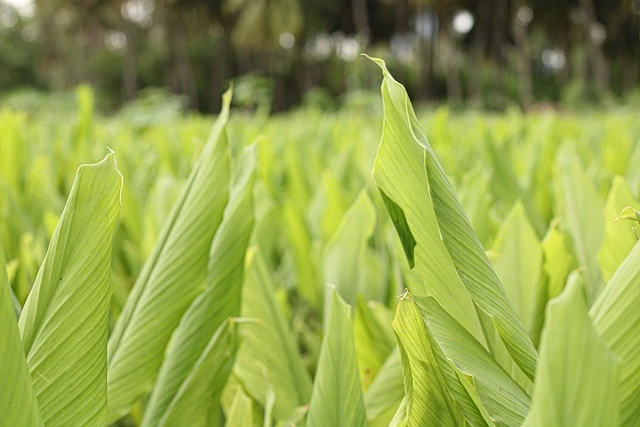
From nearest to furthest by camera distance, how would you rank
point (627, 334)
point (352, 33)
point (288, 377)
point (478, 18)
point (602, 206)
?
1. point (627, 334)
2. point (288, 377)
3. point (602, 206)
4. point (478, 18)
5. point (352, 33)

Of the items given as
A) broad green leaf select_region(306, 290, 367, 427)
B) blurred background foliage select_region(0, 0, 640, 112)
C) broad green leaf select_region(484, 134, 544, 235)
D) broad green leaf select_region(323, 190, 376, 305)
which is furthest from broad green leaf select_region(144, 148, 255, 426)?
blurred background foliage select_region(0, 0, 640, 112)

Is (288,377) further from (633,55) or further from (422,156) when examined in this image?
(633,55)

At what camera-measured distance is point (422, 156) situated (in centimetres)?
37

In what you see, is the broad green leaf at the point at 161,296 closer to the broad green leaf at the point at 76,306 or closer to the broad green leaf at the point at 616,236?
the broad green leaf at the point at 76,306

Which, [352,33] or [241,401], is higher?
[241,401]

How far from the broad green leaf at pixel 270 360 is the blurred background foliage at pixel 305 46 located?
22144mm

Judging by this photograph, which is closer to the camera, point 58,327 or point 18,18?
point 58,327

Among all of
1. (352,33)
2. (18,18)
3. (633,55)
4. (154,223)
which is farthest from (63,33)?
(154,223)

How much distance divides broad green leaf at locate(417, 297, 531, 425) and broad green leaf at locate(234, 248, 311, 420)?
0.88 feet

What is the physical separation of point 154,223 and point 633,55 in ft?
104

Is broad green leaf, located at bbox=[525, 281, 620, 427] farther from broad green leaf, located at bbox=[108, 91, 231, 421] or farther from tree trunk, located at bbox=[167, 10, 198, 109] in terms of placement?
tree trunk, located at bbox=[167, 10, 198, 109]

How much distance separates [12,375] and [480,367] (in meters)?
0.23

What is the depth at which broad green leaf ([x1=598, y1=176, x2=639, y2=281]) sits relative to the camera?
45 centimetres

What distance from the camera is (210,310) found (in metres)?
0.52
